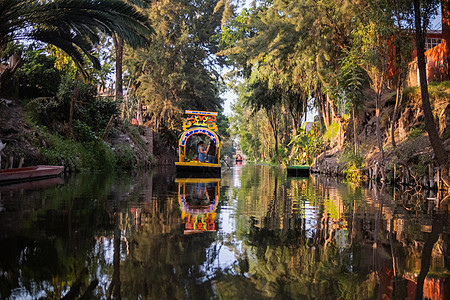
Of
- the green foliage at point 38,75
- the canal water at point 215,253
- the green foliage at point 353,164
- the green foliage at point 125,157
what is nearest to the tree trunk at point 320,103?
the green foliage at point 353,164

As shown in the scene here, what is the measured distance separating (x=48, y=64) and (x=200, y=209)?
58.1 ft

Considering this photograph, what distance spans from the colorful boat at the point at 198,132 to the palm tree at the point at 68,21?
712cm

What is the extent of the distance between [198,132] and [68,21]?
35.7ft

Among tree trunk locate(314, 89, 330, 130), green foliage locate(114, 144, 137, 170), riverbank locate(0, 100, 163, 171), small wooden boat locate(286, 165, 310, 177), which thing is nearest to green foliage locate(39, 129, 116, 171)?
riverbank locate(0, 100, 163, 171)

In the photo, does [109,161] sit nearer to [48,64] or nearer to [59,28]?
[48,64]

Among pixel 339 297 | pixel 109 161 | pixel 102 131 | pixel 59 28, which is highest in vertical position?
pixel 59 28

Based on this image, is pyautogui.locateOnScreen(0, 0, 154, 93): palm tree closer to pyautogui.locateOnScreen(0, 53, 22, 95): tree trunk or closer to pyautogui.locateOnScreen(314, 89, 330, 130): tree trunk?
pyautogui.locateOnScreen(0, 53, 22, 95): tree trunk

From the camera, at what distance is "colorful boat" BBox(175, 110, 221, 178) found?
20.9m

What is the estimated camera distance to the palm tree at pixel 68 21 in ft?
41.3

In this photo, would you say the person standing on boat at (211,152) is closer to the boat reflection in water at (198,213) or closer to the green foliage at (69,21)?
the green foliage at (69,21)

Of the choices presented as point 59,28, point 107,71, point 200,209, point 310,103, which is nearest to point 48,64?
point 107,71

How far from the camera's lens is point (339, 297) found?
2967mm

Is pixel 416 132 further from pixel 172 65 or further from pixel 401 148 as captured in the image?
pixel 172 65

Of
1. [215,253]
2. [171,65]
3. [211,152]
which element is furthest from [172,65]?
[215,253]
